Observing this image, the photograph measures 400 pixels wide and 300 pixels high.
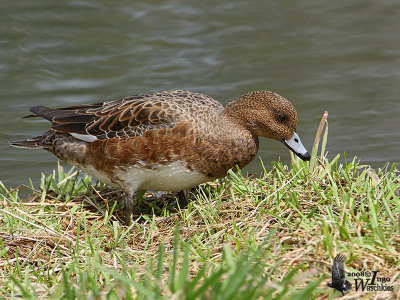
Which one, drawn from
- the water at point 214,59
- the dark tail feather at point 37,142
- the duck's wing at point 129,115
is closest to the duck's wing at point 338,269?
the duck's wing at point 129,115

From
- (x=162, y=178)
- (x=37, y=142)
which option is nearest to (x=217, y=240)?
(x=162, y=178)

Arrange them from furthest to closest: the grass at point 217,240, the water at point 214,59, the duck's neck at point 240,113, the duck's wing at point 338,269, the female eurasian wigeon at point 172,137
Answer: the water at point 214,59 → the duck's neck at point 240,113 → the female eurasian wigeon at point 172,137 → the duck's wing at point 338,269 → the grass at point 217,240

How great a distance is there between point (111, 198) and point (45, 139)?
70cm

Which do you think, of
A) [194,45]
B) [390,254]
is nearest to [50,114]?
[390,254]

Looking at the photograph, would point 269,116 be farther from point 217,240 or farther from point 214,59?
point 214,59

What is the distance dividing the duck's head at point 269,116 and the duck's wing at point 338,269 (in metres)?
1.53

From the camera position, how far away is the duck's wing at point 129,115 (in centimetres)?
441

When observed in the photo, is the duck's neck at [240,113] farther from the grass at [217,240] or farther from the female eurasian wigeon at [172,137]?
the grass at [217,240]

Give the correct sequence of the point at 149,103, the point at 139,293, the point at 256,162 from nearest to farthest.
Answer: the point at 139,293 < the point at 149,103 < the point at 256,162

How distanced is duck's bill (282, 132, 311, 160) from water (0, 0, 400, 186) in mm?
2220

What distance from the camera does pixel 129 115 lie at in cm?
452

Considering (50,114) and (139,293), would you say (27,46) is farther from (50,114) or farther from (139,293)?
(139,293)

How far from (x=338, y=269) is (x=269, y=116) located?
1795mm

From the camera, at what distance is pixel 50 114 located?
16.3ft
